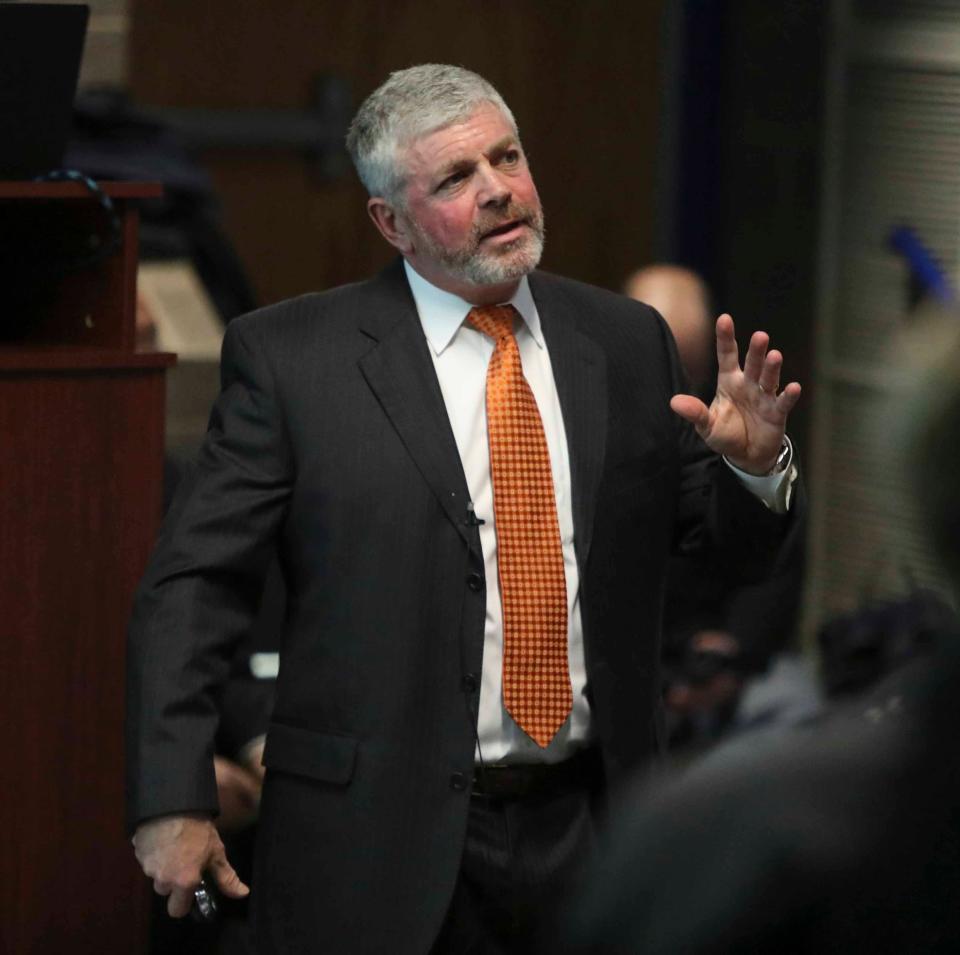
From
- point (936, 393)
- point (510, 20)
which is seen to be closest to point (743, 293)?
point (510, 20)

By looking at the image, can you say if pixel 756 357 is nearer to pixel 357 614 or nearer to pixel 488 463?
pixel 488 463

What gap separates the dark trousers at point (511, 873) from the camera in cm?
269

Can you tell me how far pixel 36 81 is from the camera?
111 inches

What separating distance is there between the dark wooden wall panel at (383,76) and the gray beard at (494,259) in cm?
278

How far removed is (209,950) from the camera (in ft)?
9.64

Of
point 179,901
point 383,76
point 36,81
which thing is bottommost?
point 179,901

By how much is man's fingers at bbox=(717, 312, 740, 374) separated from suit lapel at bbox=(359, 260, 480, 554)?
0.37 metres

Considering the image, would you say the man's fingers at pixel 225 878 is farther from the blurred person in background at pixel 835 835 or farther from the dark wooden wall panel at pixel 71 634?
the blurred person in background at pixel 835 835

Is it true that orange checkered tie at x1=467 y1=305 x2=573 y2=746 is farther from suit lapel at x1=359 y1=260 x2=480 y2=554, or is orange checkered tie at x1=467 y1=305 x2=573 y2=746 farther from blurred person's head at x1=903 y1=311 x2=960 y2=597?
blurred person's head at x1=903 y1=311 x2=960 y2=597

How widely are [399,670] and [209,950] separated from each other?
57 cm

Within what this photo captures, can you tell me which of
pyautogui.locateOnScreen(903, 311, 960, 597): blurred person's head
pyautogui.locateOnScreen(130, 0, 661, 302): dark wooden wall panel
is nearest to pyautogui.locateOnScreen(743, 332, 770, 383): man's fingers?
pyautogui.locateOnScreen(903, 311, 960, 597): blurred person's head

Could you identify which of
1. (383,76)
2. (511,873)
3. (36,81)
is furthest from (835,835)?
(383,76)

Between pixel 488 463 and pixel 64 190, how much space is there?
685 millimetres

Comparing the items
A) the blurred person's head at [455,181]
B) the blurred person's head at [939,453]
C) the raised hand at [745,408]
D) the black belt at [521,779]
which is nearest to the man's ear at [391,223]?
the blurred person's head at [455,181]
